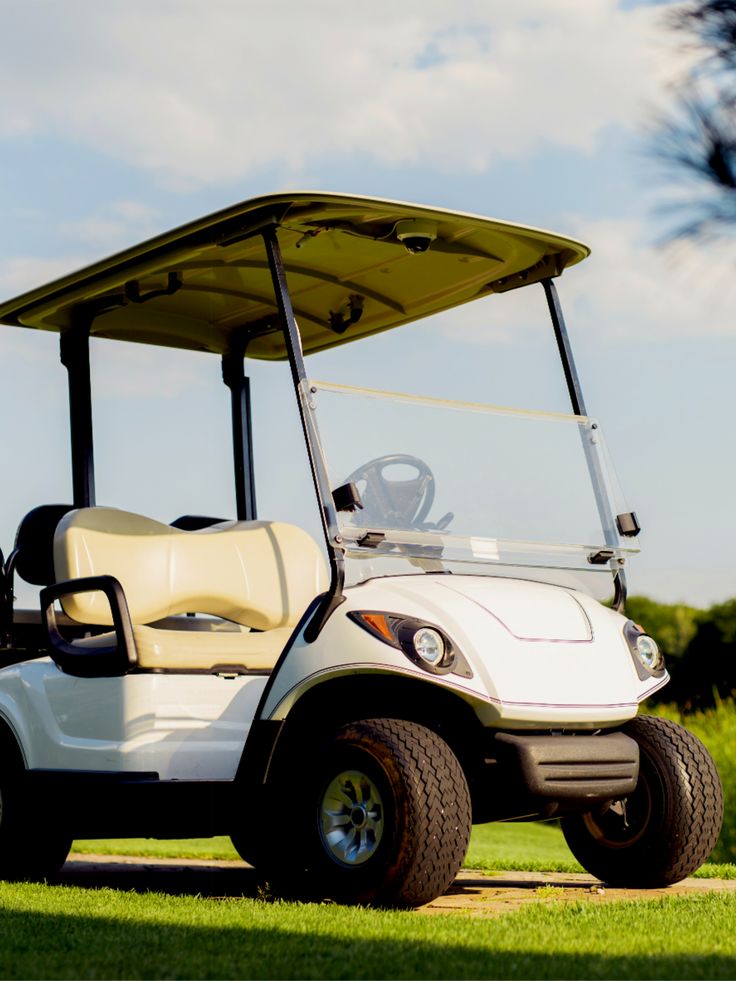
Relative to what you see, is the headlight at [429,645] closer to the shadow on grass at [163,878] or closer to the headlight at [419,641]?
the headlight at [419,641]

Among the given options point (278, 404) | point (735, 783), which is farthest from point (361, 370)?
point (735, 783)

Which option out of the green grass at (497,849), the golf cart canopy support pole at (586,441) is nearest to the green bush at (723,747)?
the green grass at (497,849)

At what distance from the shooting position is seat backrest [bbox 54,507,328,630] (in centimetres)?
555

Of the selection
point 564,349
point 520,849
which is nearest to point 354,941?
point 564,349

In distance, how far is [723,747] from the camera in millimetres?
11203

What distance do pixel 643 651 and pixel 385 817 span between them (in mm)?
1122

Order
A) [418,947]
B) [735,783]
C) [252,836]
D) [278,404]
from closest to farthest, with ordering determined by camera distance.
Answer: [418,947] → [252,836] → [278,404] → [735,783]

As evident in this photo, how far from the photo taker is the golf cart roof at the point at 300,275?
501cm

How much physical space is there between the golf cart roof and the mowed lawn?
212cm

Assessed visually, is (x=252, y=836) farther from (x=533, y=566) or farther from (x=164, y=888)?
(x=533, y=566)

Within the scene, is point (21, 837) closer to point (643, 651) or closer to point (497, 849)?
point (643, 651)

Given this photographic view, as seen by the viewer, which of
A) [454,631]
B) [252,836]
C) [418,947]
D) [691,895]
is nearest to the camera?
[418,947]

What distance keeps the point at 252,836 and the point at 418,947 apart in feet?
7.06

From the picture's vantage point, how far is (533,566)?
5.16 metres
